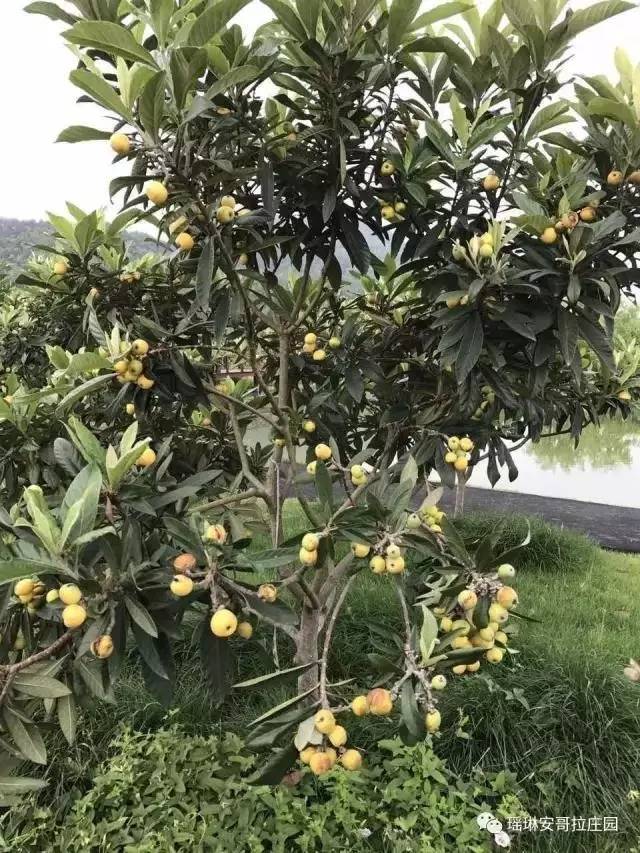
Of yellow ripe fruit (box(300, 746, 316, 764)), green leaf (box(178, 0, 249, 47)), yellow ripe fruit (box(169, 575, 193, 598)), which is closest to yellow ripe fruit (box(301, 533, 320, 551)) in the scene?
yellow ripe fruit (box(169, 575, 193, 598))

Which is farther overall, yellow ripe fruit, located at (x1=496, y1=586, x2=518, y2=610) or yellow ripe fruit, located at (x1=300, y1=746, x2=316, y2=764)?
yellow ripe fruit, located at (x1=496, y1=586, x2=518, y2=610)

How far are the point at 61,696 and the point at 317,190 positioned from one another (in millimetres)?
1254

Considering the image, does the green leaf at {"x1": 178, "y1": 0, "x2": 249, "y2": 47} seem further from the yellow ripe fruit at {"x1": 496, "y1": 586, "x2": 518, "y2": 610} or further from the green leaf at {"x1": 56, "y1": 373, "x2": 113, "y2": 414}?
the yellow ripe fruit at {"x1": 496, "y1": 586, "x2": 518, "y2": 610}

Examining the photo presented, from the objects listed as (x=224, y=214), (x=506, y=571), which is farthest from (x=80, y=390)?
(x=506, y=571)

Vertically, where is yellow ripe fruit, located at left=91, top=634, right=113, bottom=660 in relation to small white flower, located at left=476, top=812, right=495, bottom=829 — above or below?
above

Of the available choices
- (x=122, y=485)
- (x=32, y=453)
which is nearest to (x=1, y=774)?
(x=122, y=485)

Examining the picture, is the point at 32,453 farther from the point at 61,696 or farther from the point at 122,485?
the point at 61,696

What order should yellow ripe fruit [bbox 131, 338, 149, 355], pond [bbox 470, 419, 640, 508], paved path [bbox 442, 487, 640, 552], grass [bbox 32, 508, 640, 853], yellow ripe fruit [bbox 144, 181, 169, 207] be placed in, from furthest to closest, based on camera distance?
pond [bbox 470, 419, 640, 508]
paved path [bbox 442, 487, 640, 552]
grass [bbox 32, 508, 640, 853]
yellow ripe fruit [bbox 131, 338, 149, 355]
yellow ripe fruit [bbox 144, 181, 169, 207]

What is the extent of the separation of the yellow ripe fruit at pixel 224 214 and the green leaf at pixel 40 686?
3.16 ft

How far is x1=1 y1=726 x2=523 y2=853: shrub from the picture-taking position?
5.08 ft

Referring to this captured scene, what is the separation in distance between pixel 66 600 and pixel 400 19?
1.35 m

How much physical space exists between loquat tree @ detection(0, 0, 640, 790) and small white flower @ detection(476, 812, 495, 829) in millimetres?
546

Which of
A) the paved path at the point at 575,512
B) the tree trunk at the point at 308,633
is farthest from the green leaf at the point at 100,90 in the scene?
the paved path at the point at 575,512

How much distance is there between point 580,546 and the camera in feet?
12.8
